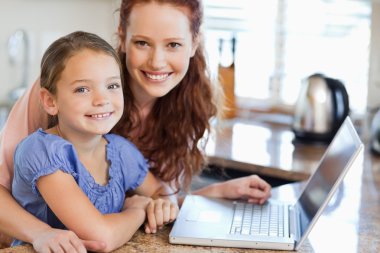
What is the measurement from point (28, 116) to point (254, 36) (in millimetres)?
1731

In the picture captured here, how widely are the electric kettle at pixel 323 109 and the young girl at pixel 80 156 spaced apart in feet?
3.95

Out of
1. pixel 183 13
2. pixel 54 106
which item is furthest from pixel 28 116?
pixel 183 13

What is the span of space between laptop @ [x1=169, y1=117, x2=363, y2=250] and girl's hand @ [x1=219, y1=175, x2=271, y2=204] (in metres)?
0.02

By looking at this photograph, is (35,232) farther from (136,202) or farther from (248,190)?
(248,190)

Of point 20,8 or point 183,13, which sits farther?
point 20,8

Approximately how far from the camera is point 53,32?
333cm

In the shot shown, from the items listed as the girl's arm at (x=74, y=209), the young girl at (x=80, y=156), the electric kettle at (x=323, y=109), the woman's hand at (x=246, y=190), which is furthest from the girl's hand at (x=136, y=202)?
the electric kettle at (x=323, y=109)

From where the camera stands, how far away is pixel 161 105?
1933mm

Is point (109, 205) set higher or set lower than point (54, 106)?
lower

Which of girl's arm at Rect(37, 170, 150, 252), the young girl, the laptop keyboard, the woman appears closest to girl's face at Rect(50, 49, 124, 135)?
the young girl

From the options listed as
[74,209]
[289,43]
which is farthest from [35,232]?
[289,43]

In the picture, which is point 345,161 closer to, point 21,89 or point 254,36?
point 254,36

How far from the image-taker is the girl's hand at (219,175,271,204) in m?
1.78

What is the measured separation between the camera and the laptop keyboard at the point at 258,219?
1526 millimetres
